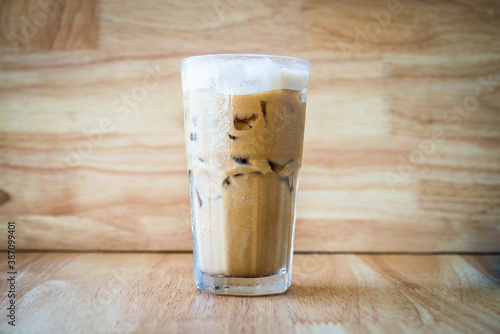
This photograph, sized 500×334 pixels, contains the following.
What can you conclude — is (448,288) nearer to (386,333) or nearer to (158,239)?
(386,333)

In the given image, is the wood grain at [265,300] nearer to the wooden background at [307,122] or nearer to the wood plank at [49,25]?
the wooden background at [307,122]

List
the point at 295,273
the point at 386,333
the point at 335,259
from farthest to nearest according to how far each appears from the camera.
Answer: the point at 335,259, the point at 295,273, the point at 386,333

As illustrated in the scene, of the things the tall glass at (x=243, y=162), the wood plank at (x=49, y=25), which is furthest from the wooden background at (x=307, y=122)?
the tall glass at (x=243, y=162)

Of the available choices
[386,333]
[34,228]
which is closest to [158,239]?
[34,228]

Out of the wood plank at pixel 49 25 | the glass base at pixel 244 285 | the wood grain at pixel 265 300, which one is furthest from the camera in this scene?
the wood plank at pixel 49 25

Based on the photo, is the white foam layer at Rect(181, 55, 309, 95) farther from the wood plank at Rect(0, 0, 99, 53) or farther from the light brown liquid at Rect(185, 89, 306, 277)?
the wood plank at Rect(0, 0, 99, 53)

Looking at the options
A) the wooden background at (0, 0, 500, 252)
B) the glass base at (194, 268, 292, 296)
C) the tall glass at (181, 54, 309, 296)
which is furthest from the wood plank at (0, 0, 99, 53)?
the glass base at (194, 268, 292, 296)

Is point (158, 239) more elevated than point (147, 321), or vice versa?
point (147, 321)
